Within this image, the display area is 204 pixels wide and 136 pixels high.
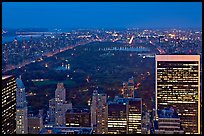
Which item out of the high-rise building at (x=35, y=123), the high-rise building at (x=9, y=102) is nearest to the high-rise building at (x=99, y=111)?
the high-rise building at (x=35, y=123)

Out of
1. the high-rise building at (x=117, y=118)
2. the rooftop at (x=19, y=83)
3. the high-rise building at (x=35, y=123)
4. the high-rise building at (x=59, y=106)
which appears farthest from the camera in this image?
the high-rise building at (x=117, y=118)

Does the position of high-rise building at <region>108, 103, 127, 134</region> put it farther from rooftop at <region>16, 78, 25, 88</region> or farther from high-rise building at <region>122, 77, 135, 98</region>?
rooftop at <region>16, 78, 25, 88</region>

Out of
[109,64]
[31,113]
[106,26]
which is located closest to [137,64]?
[109,64]

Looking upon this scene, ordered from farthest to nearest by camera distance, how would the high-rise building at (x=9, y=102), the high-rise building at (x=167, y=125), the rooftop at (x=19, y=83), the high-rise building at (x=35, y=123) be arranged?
the rooftop at (x=19, y=83)
the high-rise building at (x=35, y=123)
the high-rise building at (x=9, y=102)
the high-rise building at (x=167, y=125)

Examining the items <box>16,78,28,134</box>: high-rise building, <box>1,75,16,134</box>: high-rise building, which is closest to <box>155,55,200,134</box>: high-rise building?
<box>16,78,28,134</box>: high-rise building

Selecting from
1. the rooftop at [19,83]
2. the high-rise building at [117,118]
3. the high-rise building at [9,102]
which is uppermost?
the rooftop at [19,83]

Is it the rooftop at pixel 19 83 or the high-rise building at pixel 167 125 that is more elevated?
the rooftop at pixel 19 83

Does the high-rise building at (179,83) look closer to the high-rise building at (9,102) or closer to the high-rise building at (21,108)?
the high-rise building at (21,108)
